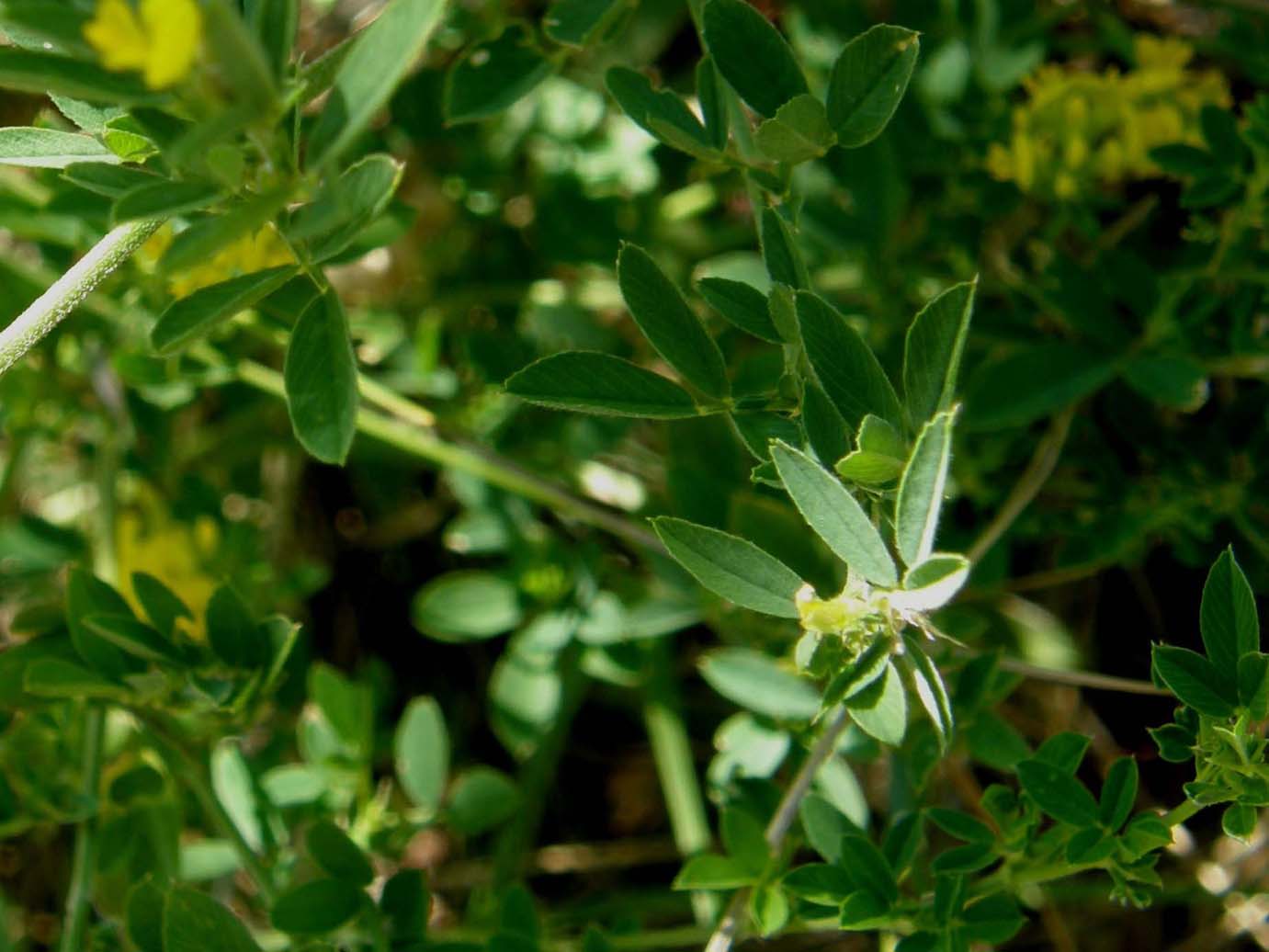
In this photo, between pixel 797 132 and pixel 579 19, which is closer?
pixel 797 132

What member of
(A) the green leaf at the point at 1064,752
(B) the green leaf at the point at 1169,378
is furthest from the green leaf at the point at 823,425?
(B) the green leaf at the point at 1169,378

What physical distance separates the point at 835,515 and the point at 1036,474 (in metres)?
0.82

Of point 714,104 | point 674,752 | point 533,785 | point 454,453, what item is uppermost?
point 714,104

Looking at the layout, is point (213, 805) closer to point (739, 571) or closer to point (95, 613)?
point (95, 613)

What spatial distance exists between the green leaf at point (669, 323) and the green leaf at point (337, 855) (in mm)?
610

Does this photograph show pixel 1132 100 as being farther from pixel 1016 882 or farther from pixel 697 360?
pixel 1016 882

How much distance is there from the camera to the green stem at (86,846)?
1433 millimetres

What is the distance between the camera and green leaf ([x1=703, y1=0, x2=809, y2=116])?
120 centimetres

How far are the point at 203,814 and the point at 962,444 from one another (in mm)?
1182

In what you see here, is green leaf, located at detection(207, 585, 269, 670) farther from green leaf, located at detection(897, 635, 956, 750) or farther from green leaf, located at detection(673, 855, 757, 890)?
green leaf, located at detection(897, 635, 956, 750)

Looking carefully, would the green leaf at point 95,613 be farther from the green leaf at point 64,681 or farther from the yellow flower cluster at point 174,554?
the yellow flower cluster at point 174,554

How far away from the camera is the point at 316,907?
1375mm

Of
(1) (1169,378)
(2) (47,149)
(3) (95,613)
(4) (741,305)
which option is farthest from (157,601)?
(1) (1169,378)

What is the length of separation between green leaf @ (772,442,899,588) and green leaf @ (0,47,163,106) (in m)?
0.50
